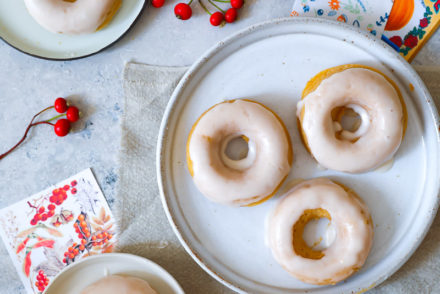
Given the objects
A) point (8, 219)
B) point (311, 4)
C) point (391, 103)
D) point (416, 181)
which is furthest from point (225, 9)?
point (8, 219)

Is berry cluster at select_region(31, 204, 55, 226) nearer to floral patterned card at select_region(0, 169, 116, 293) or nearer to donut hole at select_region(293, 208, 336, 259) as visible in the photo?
floral patterned card at select_region(0, 169, 116, 293)

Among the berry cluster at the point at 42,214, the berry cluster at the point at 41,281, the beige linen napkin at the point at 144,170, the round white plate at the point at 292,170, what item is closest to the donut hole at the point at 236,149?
the round white plate at the point at 292,170

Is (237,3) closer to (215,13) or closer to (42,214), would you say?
(215,13)

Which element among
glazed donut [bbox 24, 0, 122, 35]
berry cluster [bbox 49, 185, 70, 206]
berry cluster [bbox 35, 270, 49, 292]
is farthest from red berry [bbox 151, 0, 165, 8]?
berry cluster [bbox 35, 270, 49, 292]

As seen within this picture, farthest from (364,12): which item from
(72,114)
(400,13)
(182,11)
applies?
(72,114)

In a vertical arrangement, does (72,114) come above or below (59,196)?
above
